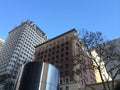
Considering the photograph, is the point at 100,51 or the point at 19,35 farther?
the point at 19,35

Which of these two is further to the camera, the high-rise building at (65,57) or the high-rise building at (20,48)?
the high-rise building at (20,48)

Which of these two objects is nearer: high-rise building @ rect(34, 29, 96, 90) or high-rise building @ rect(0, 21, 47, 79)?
high-rise building @ rect(34, 29, 96, 90)

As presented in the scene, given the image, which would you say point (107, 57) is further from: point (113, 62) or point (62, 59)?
point (62, 59)

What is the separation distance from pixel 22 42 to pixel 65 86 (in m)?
55.8

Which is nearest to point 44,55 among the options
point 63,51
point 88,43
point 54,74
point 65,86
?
point 63,51

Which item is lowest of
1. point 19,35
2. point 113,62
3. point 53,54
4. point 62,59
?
point 113,62

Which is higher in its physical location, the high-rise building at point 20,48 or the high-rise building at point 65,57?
the high-rise building at point 20,48

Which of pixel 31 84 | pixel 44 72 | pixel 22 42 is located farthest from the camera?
pixel 22 42

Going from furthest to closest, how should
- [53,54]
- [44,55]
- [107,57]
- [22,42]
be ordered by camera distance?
[22,42] → [44,55] → [53,54] → [107,57]

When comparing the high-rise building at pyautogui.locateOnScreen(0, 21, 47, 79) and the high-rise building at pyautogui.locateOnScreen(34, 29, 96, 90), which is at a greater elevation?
the high-rise building at pyautogui.locateOnScreen(0, 21, 47, 79)

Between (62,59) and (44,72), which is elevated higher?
(62,59)

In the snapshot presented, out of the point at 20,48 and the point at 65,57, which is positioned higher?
the point at 20,48

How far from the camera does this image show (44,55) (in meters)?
72.2

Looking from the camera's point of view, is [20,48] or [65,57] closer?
[65,57]
